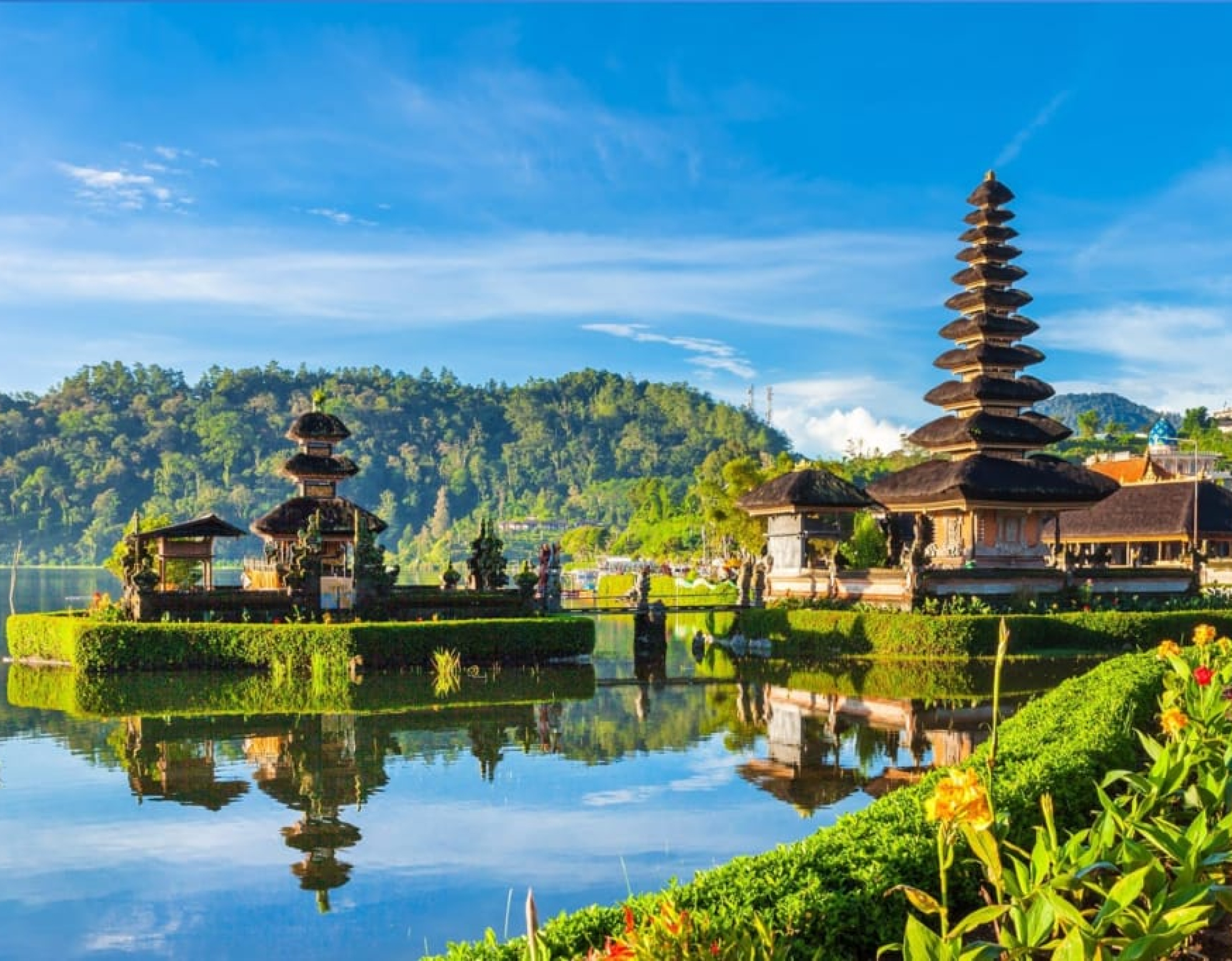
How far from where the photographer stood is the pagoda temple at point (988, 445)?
3562cm

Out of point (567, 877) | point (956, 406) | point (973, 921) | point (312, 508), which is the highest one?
point (956, 406)

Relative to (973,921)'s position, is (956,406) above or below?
above

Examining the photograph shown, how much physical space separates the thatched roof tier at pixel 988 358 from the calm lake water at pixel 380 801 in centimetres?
1736

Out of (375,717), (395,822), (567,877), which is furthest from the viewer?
(375,717)

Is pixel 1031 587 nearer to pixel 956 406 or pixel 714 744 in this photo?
pixel 956 406

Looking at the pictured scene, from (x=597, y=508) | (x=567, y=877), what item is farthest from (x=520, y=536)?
(x=567, y=877)

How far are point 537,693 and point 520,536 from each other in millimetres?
117989

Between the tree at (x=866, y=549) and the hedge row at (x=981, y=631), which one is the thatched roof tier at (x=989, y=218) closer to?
the tree at (x=866, y=549)

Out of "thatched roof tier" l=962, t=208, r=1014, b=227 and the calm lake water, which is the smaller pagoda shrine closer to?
the calm lake water

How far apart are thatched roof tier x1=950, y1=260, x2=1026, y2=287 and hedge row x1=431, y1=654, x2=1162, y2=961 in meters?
32.6

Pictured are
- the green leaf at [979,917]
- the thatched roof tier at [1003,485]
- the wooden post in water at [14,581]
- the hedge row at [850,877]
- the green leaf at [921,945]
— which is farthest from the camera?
the thatched roof tier at [1003,485]

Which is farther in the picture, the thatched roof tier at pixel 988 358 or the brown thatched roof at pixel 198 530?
the thatched roof tier at pixel 988 358

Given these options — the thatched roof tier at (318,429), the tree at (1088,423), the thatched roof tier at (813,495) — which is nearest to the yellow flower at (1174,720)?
the thatched roof tier at (813,495)

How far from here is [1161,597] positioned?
112ft
